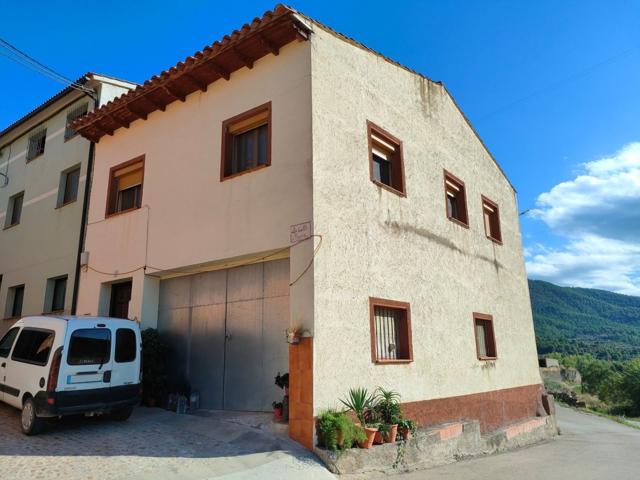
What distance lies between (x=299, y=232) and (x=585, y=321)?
169 metres

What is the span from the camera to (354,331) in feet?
25.8

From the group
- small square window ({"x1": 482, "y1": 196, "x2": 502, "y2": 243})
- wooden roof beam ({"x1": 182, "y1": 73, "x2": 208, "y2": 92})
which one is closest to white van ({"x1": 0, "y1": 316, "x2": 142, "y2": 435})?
wooden roof beam ({"x1": 182, "y1": 73, "x2": 208, "y2": 92})

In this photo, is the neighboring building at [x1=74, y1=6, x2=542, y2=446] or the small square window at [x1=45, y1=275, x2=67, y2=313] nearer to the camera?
the neighboring building at [x1=74, y1=6, x2=542, y2=446]

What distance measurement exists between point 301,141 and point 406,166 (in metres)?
3.33

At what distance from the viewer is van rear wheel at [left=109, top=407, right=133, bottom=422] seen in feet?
25.8

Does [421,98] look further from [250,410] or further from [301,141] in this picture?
[250,410]

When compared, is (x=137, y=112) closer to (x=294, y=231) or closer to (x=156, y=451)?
(x=294, y=231)

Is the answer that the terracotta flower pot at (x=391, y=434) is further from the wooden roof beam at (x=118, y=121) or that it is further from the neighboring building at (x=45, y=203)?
the wooden roof beam at (x=118, y=121)

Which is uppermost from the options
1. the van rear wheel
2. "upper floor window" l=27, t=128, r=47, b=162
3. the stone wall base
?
"upper floor window" l=27, t=128, r=47, b=162

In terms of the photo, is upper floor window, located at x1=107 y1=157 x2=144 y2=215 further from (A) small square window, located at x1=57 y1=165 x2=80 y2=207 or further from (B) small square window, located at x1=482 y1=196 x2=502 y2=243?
(B) small square window, located at x1=482 y1=196 x2=502 y2=243

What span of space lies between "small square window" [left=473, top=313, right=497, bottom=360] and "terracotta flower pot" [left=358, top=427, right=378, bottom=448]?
19.0ft

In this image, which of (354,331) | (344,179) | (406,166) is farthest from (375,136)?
(354,331)

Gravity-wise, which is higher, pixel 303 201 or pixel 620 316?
pixel 620 316

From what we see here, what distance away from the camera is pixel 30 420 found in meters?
6.84
